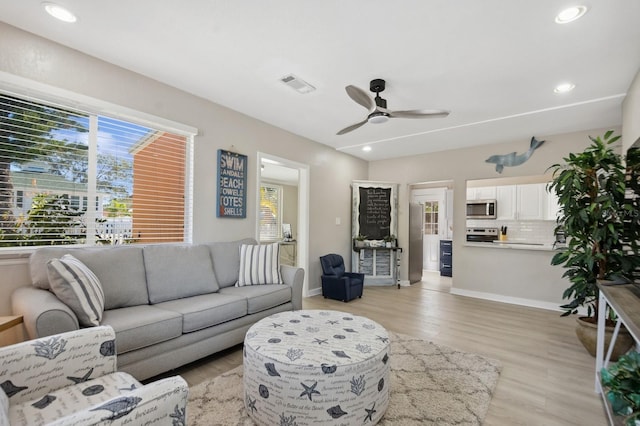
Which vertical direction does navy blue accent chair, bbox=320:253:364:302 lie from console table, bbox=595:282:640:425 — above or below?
below

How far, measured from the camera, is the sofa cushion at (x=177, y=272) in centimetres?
267

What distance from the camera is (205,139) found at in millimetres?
3502

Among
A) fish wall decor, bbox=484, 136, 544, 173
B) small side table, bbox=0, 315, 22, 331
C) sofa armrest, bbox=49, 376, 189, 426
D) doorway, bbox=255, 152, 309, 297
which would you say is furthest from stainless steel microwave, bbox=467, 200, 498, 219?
small side table, bbox=0, 315, 22, 331

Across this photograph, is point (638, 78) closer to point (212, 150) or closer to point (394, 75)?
point (394, 75)

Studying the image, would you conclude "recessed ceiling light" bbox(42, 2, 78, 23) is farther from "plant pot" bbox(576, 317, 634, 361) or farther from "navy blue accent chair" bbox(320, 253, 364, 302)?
"plant pot" bbox(576, 317, 634, 361)

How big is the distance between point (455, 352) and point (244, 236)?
2.74 metres

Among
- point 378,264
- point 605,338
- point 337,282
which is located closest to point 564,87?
point 605,338

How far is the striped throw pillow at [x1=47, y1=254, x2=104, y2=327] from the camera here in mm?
1923

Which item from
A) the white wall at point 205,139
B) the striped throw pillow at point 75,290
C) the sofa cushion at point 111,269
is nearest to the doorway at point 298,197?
the white wall at point 205,139

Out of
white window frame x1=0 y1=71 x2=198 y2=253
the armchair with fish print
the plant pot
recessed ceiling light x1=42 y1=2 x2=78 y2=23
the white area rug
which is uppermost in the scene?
recessed ceiling light x1=42 y1=2 x2=78 y2=23

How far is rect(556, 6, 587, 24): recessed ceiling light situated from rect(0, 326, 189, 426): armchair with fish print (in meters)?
2.98

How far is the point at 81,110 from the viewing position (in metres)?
2.60

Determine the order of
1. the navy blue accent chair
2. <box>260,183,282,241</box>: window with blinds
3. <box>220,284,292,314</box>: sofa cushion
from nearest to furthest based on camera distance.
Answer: <box>220,284,292,314</box>: sofa cushion
the navy blue accent chair
<box>260,183,282,241</box>: window with blinds

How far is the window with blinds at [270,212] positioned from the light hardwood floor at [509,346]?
10.8ft
